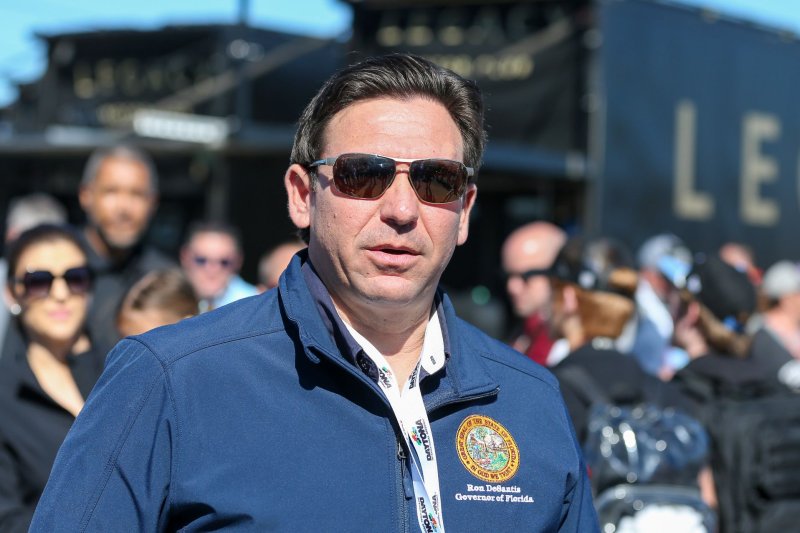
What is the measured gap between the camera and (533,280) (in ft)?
18.9

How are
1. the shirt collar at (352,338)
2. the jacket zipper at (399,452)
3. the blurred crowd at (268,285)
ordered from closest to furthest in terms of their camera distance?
the jacket zipper at (399,452) < the shirt collar at (352,338) < the blurred crowd at (268,285)

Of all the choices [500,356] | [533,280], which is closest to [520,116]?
[533,280]

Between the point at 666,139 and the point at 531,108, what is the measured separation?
1.15 m

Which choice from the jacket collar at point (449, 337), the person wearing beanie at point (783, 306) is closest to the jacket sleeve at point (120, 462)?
the jacket collar at point (449, 337)

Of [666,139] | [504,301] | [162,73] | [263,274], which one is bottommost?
[504,301]

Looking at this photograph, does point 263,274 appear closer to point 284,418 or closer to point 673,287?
point 673,287

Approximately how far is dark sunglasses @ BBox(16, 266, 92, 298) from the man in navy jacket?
5.70ft

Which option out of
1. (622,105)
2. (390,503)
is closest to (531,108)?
(622,105)

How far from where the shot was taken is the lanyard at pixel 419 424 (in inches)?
79.0

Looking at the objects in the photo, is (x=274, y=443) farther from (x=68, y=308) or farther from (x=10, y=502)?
(x=68, y=308)

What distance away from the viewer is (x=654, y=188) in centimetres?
945

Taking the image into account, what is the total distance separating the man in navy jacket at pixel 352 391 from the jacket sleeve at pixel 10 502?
3.82 feet

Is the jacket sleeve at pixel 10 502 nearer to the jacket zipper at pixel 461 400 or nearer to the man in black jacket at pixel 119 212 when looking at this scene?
the jacket zipper at pixel 461 400

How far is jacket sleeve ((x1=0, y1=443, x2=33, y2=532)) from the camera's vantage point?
298cm
